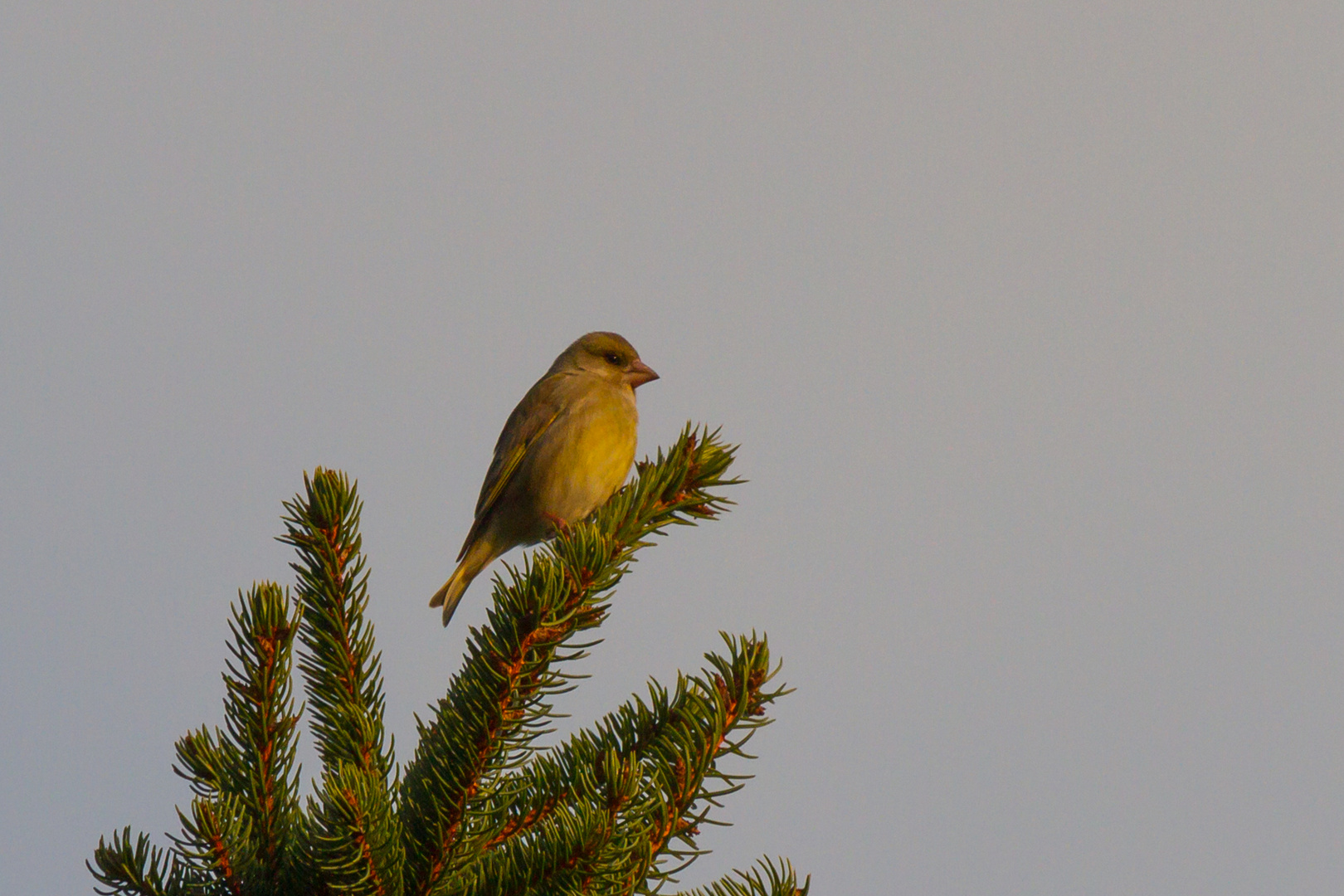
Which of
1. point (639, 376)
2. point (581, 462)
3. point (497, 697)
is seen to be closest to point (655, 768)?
point (497, 697)

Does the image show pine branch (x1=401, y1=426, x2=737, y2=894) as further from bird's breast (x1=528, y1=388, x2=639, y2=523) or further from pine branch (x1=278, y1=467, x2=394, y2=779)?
bird's breast (x1=528, y1=388, x2=639, y2=523)

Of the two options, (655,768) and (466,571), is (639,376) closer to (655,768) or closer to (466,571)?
(466,571)

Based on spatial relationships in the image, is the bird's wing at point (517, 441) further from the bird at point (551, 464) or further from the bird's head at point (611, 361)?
the bird's head at point (611, 361)

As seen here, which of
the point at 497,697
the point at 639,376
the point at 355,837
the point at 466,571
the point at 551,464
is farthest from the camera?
the point at 639,376

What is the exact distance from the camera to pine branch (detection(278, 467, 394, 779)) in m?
2.96

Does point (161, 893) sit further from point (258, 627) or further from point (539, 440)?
point (539, 440)

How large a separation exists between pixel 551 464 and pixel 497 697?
4.87 meters

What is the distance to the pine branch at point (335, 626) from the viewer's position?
2961mm

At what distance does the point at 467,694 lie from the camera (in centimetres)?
288

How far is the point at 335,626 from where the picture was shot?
9.98 ft

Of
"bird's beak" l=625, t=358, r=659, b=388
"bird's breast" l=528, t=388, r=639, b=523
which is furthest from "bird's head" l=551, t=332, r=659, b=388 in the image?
"bird's breast" l=528, t=388, r=639, b=523

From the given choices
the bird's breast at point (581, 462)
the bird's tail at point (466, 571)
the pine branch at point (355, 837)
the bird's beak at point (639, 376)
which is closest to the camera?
the pine branch at point (355, 837)

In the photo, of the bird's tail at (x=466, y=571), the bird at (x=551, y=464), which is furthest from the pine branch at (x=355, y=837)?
the bird's tail at (x=466, y=571)

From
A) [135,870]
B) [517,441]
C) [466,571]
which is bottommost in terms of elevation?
[135,870]
